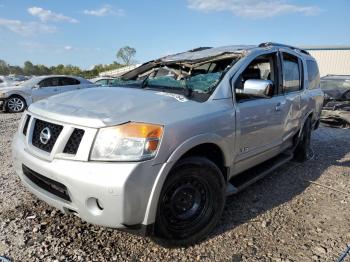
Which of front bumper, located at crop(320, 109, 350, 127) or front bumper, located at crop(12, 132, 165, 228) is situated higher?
front bumper, located at crop(12, 132, 165, 228)

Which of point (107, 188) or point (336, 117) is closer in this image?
point (107, 188)

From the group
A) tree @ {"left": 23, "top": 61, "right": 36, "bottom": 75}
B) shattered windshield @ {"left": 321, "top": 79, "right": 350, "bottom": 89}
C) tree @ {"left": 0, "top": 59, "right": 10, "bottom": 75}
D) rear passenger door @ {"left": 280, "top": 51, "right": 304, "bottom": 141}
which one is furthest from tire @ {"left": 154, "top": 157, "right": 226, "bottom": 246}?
tree @ {"left": 23, "top": 61, "right": 36, "bottom": 75}

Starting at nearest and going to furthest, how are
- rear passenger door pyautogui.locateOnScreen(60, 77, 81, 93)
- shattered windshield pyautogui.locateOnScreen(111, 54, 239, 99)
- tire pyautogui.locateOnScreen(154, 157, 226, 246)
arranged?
tire pyautogui.locateOnScreen(154, 157, 226, 246)
shattered windshield pyautogui.locateOnScreen(111, 54, 239, 99)
rear passenger door pyautogui.locateOnScreen(60, 77, 81, 93)

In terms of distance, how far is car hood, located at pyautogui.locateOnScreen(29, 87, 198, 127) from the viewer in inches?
104

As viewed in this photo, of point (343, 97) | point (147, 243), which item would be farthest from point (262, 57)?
point (343, 97)

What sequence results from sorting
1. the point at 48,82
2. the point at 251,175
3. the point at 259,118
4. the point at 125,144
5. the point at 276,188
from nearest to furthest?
the point at 125,144, the point at 259,118, the point at 251,175, the point at 276,188, the point at 48,82

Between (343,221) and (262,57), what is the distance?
204cm

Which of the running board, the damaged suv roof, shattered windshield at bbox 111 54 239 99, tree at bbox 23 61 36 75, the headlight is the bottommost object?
tree at bbox 23 61 36 75

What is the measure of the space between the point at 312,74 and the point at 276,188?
2323 millimetres

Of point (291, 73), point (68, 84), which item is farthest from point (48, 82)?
point (291, 73)

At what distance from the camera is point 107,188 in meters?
2.43

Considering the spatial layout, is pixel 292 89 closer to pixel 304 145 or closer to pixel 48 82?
pixel 304 145

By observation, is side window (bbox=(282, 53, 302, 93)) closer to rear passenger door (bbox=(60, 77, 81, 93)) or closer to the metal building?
rear passenger door (bbox=(60, 77, 81, 93))

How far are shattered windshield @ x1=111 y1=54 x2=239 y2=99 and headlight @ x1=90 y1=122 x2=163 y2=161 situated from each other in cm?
92
